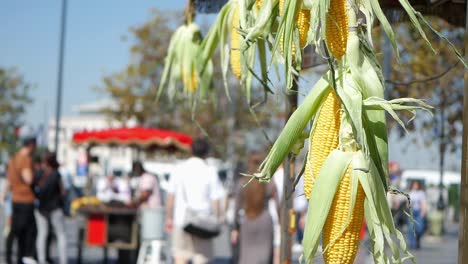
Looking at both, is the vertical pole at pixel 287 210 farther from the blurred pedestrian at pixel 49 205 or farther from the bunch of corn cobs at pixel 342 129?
the blurred pedestrian at pixel 49 205

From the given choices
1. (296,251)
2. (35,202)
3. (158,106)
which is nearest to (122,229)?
(35,202)

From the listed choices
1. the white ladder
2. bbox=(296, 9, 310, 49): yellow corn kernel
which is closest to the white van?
the white ladder

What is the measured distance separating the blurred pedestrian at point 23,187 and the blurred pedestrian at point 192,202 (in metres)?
3.72

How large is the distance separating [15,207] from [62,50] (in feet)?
55.0

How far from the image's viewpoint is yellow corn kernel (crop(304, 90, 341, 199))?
246cm

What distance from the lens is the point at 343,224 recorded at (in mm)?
2330

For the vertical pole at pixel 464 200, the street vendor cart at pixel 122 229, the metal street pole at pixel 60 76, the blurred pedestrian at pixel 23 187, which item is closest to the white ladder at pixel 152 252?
the street vendor cart at pixel 122 229

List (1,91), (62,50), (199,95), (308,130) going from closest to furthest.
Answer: (308,130) → (199,95) → (62,50) → (1,91)

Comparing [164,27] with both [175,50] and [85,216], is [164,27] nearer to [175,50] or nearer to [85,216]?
[85,216]

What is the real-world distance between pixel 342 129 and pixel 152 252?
1142cm

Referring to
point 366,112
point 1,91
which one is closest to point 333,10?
point 366,112

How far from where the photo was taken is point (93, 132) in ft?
73.8

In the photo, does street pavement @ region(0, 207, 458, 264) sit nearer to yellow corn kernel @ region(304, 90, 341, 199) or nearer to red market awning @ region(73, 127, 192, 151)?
red market awning @ region(73, 127, 192, 151)

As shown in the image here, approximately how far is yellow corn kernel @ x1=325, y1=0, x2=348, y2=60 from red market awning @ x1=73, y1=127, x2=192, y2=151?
1805cm
